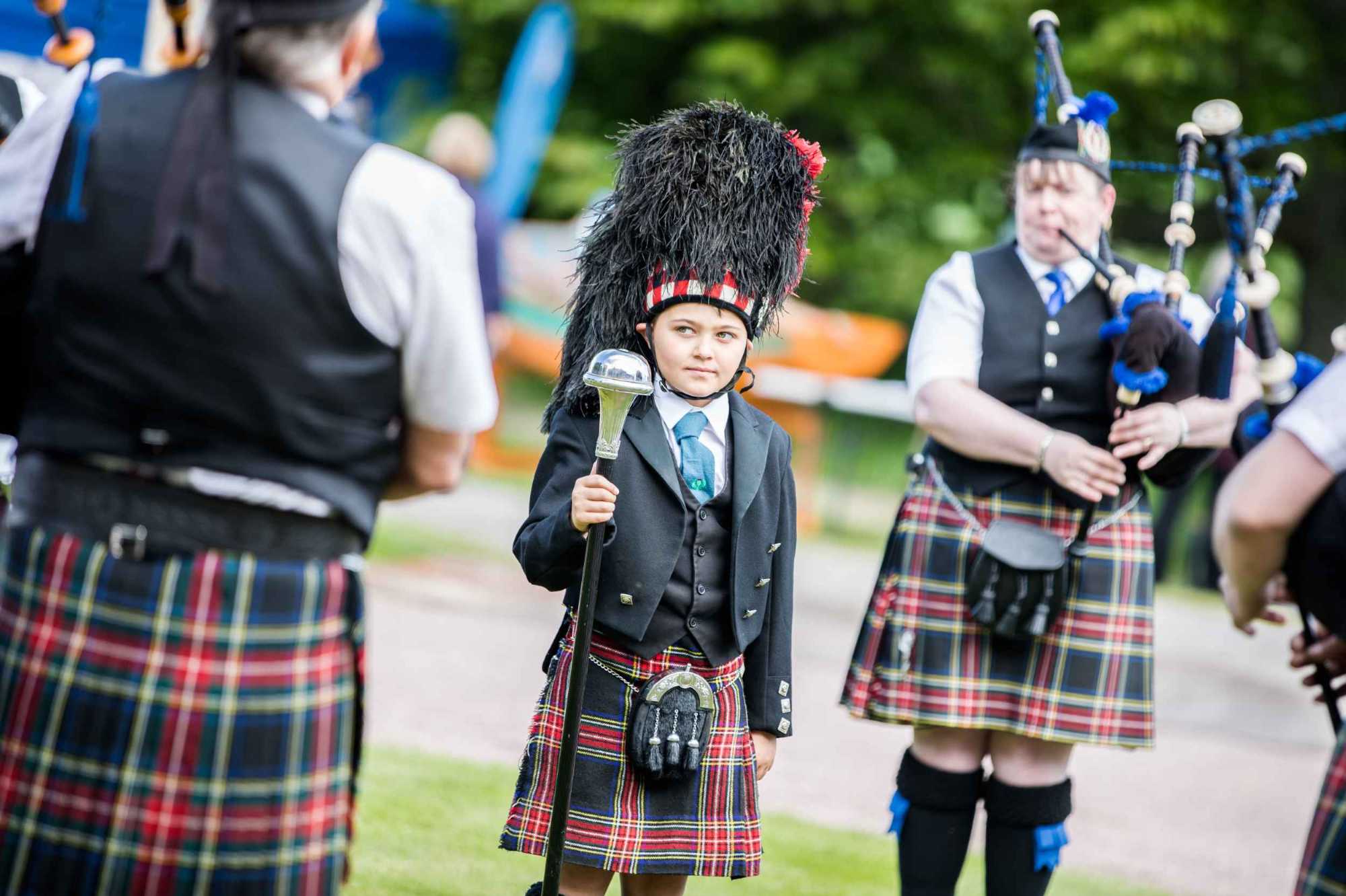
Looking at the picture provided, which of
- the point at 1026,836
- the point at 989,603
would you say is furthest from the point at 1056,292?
the point at 1026,836

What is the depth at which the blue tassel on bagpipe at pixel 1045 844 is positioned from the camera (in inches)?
134

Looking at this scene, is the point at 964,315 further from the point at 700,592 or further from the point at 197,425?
the point at 197,425

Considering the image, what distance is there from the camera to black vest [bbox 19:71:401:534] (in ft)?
6.42

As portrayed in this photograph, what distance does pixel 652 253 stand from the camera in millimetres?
2873

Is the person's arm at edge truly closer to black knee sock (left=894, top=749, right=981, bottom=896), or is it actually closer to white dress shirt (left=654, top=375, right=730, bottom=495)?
white dress shirt (left=654, top=375, right=730, bottom=495)

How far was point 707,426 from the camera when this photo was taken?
289 cm

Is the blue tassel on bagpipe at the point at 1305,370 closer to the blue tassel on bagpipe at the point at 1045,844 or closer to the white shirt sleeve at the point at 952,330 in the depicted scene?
the white shirt sleeve at the point at 952,330

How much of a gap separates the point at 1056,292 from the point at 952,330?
0.24m

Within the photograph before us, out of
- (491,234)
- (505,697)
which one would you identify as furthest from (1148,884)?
(491,234)

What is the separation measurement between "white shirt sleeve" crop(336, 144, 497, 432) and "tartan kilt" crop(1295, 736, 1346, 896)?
4.01 feet

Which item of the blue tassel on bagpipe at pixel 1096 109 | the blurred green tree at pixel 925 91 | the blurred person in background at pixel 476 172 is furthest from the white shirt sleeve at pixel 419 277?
the blurred green tree at pixel 925 91

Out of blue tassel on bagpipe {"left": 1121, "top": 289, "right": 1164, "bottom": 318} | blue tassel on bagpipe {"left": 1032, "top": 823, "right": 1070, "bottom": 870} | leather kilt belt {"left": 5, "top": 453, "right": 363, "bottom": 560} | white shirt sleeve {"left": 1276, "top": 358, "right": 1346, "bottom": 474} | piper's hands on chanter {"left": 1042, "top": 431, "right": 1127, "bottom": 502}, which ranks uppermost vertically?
blue tassel on bagpipe {"left": 1121, "top": 289, "right": 1164, "bottom": 318}

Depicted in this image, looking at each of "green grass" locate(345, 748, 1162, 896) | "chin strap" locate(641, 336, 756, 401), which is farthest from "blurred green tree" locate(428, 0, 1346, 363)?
"chin strap" locate(641, 336, 756, 401)

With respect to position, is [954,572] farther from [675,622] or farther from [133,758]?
[133,758]
